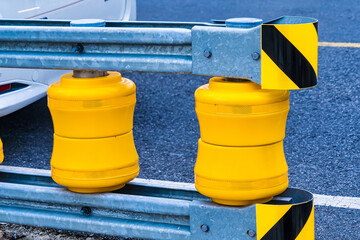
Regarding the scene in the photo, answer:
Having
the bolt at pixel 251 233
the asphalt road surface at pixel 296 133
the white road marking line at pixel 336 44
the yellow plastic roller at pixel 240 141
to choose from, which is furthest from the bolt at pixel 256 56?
the white road marking line at pixel 336 44

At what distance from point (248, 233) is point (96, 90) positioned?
2.68 ft

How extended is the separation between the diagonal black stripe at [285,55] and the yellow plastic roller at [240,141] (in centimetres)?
12

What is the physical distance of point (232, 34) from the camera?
104 inches

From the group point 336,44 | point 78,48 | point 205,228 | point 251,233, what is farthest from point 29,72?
point 336,44

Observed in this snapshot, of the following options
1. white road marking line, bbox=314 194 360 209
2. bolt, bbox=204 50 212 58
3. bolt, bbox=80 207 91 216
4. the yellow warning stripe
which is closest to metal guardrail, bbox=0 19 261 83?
bolt, bbox=204 50 212 58

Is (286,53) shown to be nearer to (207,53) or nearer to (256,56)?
(256,56)

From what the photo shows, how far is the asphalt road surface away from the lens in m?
4.29

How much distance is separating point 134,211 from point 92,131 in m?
0.37

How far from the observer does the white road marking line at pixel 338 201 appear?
12.8 ft

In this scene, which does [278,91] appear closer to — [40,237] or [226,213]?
[226,213]

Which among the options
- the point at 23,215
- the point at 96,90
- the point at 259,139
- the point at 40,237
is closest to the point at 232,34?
the point at 259,139

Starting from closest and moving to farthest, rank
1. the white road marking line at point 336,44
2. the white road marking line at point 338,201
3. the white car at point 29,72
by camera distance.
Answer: the white road marking line at point 338,201 → the white car at point 29,72 → the white road marking line at point 336,44

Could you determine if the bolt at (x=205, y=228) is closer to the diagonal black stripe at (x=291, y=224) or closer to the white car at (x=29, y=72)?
the diagonal black stripe at (x=291, y=224)

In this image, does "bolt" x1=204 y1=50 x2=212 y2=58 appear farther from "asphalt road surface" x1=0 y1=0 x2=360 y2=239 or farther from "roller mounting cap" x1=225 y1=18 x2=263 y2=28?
"asphalt road surface" x1=0 y1=0 x2=360 y2=239
